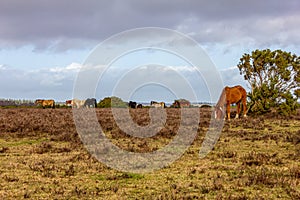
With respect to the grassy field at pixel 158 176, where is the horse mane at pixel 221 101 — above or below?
above

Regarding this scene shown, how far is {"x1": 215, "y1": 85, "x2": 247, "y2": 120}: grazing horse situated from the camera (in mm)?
28531

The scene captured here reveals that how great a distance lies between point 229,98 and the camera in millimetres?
29703

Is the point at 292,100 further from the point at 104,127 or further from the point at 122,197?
the point at 122,197

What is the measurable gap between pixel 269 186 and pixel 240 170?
1750 mm

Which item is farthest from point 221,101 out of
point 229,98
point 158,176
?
point 158,176

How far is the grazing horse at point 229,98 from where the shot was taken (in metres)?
28.5

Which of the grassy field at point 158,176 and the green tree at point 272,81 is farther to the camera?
Answer: the green tree at point 272,81

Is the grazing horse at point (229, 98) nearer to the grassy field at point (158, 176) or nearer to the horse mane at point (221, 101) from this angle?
the horse mane at point (221, 101)

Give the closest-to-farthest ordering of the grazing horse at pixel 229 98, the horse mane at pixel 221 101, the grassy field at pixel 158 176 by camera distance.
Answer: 1. the grassy field at pixel 158 176
2. the horse mane at pixel 221 101
3. the grazing horse at pixel 229 98

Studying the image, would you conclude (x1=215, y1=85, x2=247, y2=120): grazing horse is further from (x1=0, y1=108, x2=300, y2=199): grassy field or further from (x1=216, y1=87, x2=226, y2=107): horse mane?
(x1=0, y1=108, x2=300, y2=199): grassy field

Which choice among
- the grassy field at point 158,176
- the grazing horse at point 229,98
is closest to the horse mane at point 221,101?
the grazing horse at point 229,98

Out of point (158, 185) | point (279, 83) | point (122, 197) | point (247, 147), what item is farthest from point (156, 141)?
point (279, 83)

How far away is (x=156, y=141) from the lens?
16.8 m

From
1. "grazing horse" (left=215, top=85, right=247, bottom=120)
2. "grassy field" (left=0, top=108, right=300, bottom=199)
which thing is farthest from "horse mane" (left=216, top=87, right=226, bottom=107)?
"grassy field" (left=0, top=108, right=300, bottom=199)
